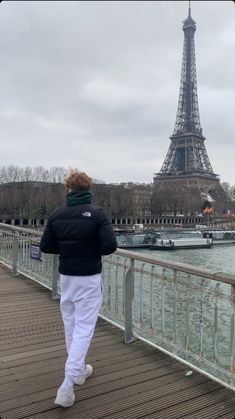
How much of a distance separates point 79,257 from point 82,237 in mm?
167

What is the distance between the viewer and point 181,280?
13.9ft

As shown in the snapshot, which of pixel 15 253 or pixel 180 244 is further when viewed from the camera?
pixel 180 244

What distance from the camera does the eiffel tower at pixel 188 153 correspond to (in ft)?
343

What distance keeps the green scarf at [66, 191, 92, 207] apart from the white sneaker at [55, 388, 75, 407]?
1438 millimetres

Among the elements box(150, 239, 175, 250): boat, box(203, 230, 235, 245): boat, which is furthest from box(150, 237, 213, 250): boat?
box(203, 230, 235, 245): boat

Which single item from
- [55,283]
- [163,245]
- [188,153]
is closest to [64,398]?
[55,283]

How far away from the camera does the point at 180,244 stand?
57.4m

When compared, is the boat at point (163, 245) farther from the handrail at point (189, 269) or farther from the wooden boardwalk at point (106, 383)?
the handrail at point (189, 269)

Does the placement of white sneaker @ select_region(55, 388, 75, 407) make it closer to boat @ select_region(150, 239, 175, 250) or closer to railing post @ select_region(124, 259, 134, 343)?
railing post @ select_region(124, 259, 134, 343)

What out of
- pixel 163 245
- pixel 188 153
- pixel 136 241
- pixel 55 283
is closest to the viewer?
pixel 55 283

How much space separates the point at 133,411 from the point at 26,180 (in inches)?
3199

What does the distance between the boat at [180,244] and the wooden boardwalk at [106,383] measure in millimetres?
50645

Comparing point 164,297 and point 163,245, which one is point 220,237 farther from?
point 164,297

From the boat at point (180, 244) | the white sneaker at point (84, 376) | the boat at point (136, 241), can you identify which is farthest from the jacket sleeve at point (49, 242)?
the boat at point (180, 244)
